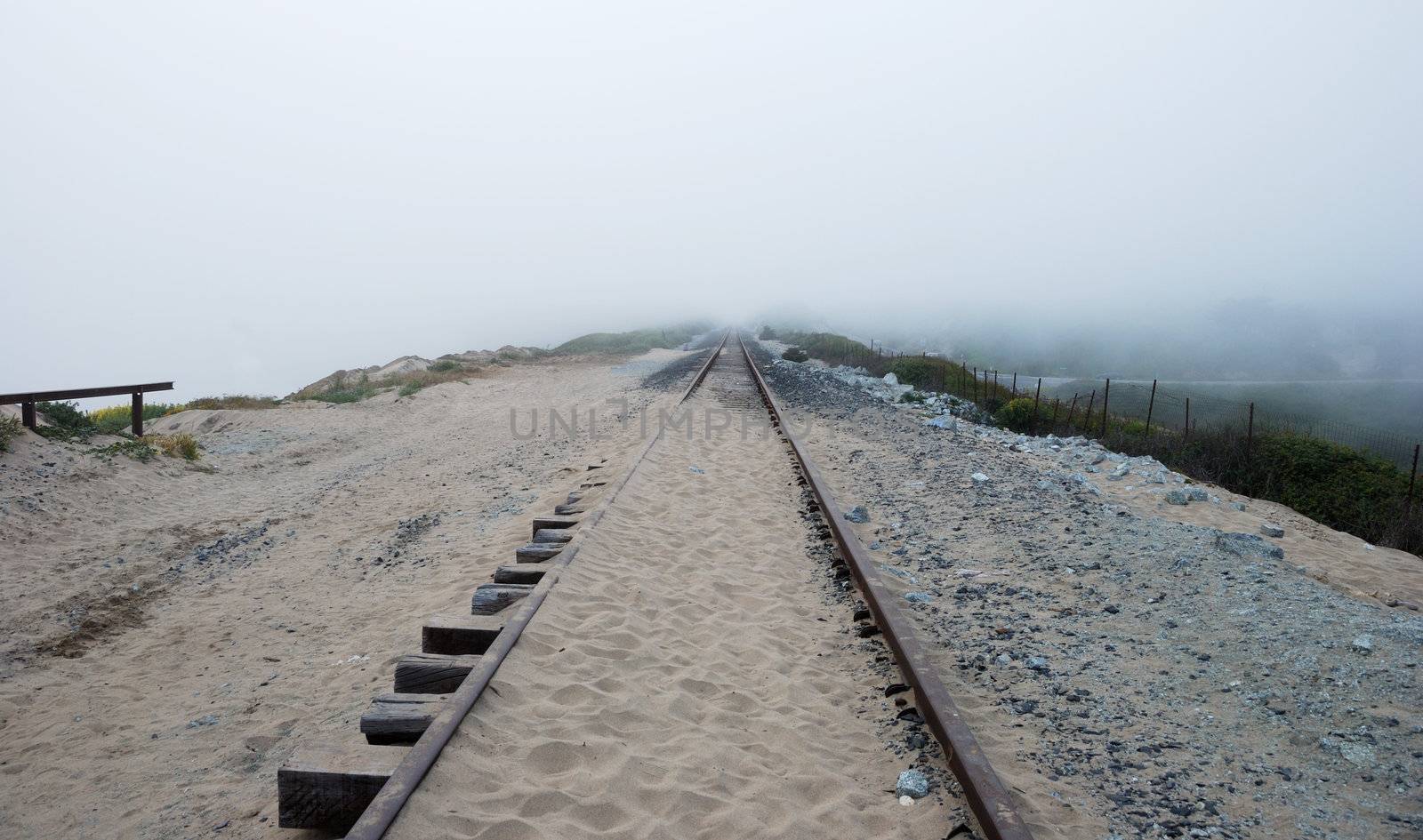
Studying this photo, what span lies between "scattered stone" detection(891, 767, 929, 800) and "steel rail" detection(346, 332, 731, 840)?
1.80 metres

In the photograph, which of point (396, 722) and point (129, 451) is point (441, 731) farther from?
point (129, 451)

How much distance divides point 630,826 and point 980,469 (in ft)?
23.0

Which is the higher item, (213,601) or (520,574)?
(520,574)

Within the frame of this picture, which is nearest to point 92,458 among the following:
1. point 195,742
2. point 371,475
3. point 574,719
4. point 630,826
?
point 371,475

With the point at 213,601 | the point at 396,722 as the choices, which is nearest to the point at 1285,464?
→ the point at 396,722

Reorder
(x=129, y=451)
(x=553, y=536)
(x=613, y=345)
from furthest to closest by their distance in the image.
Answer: (x=613, y=345)
(x=129, y=451)
(x=553, y=536)

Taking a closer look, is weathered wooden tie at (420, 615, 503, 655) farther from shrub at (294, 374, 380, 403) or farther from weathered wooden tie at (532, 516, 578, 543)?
shrub at (294, 374, 380, 403)

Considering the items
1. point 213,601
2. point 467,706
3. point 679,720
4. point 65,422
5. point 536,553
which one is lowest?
point 213,601

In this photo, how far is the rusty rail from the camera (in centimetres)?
942

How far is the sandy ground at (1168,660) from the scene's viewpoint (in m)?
2.79

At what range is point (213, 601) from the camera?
5.95 m

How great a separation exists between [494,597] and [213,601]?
131 inches

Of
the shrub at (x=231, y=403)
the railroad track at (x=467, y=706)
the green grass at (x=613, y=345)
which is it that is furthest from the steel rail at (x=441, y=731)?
the green grass at (x=613, y=345)

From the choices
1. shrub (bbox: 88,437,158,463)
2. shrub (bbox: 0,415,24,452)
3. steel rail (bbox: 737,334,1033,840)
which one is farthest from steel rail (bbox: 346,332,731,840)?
shrub (bbox: 88,437,158,463)
